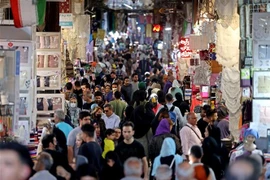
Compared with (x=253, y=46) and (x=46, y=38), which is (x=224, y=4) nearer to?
(x=253, y=46)

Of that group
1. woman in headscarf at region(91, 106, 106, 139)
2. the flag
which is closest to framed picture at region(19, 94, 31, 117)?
woman in headscarf at region(91, 106, 106, 139)

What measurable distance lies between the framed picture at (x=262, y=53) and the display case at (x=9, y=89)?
443 centimetres

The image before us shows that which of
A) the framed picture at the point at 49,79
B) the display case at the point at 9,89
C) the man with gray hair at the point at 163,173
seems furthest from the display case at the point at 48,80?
the man with gray hair at the point at 163,173

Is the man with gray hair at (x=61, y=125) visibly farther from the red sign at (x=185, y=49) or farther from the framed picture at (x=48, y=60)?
the red sign at (x=185, y=49)

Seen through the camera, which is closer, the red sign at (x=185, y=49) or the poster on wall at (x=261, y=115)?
the poster on wall at (x=261, y=115)

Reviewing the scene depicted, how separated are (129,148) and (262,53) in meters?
4.40

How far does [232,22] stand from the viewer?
16.4 metres

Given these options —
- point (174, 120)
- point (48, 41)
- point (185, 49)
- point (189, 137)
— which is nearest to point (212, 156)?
point (189, 137)

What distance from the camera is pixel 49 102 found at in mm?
17062

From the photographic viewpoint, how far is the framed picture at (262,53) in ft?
46.2

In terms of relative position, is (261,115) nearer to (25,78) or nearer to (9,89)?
(25,78)

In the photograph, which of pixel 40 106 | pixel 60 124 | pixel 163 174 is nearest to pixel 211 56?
pixel 40 106

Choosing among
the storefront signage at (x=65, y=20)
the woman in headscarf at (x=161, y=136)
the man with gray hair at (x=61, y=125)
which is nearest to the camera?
the man with gray hair at (x=61, y=125)

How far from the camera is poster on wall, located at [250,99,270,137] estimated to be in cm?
1391
